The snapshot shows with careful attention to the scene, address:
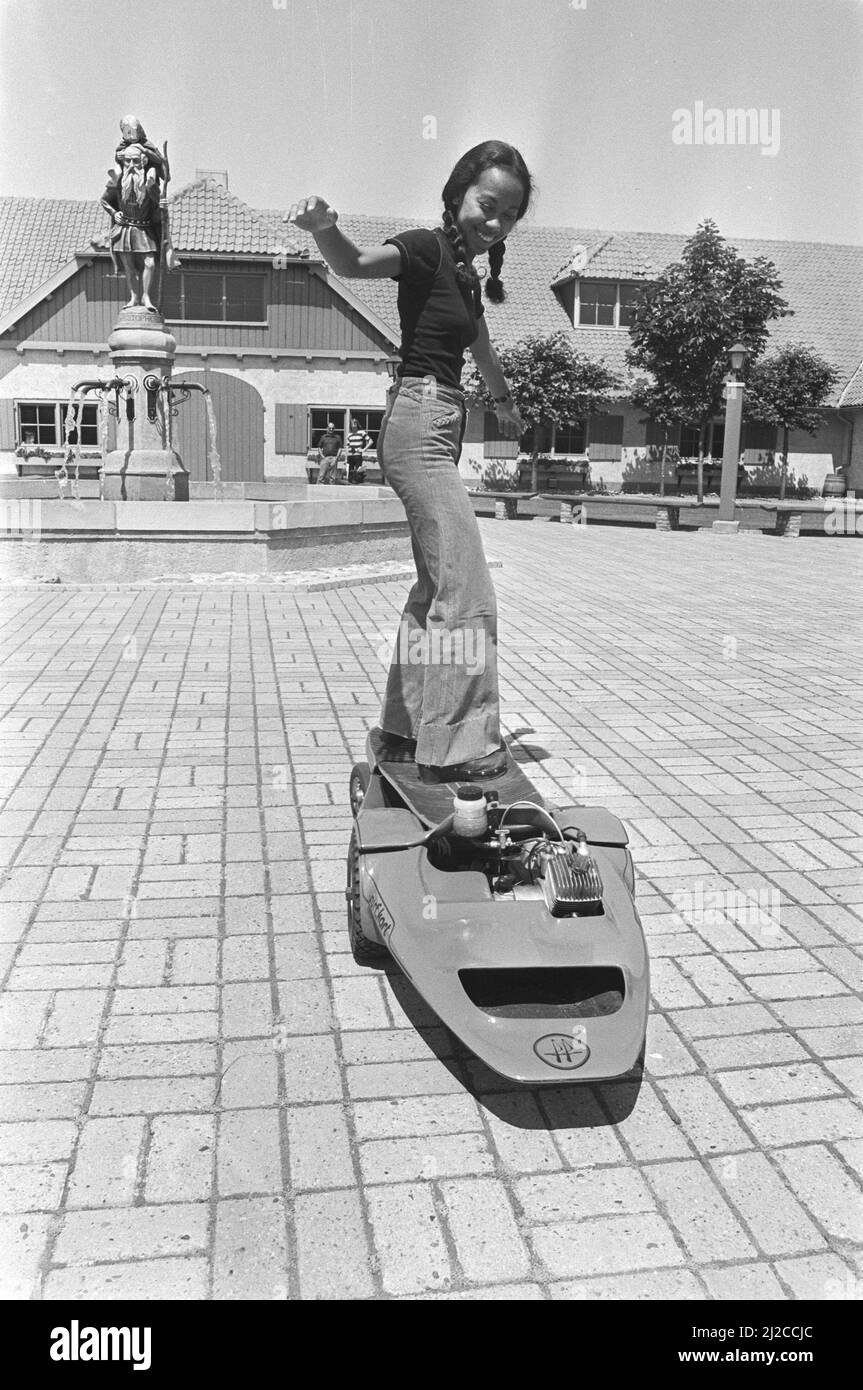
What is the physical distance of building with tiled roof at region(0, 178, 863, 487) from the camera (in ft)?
102

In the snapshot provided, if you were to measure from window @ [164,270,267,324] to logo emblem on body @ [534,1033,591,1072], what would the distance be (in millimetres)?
31505

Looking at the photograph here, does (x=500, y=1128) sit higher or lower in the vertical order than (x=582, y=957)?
lower

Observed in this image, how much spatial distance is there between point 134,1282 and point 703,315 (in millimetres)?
27431

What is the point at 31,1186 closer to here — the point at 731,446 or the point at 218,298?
the point at 731,446

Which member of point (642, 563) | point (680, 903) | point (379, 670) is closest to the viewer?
point (680, 903)

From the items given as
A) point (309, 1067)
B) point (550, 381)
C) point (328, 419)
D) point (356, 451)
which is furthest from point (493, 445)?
point (309, 1067)

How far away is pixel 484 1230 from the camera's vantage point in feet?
7.49

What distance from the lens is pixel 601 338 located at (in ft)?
115

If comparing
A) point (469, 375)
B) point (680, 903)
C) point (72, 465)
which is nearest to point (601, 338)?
point (469, 375)

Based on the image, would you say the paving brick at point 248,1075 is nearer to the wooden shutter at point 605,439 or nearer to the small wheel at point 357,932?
the small wheel at point 357,932

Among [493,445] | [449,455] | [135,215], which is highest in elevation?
[135,215]

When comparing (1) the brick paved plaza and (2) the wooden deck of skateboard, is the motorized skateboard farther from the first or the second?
(1) the brick paved plaza

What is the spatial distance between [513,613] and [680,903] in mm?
6564
